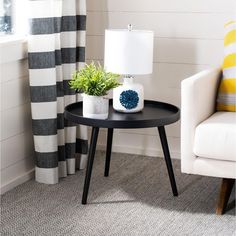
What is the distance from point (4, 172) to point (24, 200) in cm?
22

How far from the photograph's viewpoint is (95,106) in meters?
2.88

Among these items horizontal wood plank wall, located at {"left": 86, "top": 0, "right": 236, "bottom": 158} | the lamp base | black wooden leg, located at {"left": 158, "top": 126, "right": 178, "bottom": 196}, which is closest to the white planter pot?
the lamp base

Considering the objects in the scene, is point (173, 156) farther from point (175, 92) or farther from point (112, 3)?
point (112, 3)

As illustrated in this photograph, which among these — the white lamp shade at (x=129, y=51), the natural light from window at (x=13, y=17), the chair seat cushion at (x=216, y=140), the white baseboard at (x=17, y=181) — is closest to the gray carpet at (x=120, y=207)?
the white baseboard at (x=17, y=181)

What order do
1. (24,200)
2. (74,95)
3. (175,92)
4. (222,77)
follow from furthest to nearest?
(175,92), (74,95), (222,77), (24,200)

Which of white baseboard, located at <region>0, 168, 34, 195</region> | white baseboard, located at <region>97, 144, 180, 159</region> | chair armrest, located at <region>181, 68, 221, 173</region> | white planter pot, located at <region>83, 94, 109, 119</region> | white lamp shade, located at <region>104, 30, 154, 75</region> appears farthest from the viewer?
white baseboard, located at <region>97, 144, 180, 159</region>

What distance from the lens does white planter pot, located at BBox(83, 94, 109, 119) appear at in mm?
2879

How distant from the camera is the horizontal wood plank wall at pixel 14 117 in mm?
3051

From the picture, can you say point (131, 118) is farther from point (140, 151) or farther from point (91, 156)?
point (140, 151)

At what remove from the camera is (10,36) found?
10.3 ft

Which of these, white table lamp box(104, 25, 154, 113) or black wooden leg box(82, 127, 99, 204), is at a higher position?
white table lamp box(104, 25, 154, 113)

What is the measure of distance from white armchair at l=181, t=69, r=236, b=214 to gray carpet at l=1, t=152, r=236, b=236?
0.63ft

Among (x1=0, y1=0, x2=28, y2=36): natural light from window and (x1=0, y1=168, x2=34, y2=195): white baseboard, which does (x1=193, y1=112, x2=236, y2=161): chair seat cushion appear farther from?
(x1=0, y1=0, x2=28, y2=36): natural light from window

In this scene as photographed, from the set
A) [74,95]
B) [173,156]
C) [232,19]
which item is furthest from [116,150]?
[232,19]
